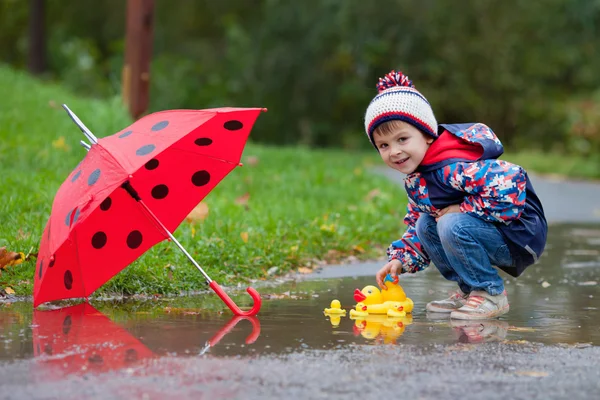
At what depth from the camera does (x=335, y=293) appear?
5.96 meters

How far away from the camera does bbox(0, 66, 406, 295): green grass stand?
6004 mm

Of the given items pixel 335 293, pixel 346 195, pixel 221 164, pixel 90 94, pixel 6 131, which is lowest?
pixel 335 293

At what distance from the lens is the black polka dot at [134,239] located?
5055 millimetres

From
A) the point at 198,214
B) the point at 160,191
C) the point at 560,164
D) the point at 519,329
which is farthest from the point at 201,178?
the point at 560,164

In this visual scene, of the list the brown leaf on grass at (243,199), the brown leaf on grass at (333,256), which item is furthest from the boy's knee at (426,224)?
the brown leaf on grass at (243,199)

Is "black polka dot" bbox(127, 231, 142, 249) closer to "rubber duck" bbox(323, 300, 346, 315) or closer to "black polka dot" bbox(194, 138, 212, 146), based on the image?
"black polka dot" bbox(194, 138, 212, 146)

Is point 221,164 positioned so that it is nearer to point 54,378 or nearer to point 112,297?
point 112,297

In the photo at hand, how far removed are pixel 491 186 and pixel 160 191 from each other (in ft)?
5.58

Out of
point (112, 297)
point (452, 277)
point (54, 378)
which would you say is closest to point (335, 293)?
point (452, 277)

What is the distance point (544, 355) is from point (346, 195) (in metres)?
6.18

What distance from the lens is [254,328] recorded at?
185 inches

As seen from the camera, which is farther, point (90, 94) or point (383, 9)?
point (90, 94)

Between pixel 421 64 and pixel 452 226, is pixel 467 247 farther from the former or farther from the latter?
pixel 421 64

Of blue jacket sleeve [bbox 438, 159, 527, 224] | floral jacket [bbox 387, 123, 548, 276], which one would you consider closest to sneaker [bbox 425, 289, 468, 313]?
floral jacket [bbox 387, 123, 548, 276]
